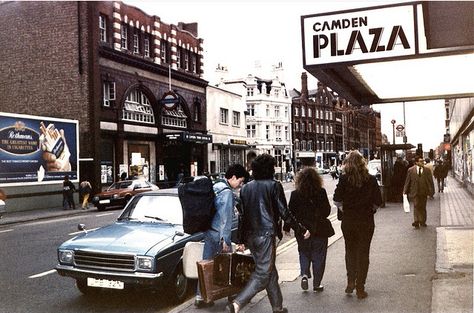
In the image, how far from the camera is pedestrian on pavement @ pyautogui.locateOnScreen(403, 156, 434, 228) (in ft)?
40.4

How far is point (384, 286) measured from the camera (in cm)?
688

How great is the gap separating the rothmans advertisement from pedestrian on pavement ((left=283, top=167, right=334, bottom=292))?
20181 mm

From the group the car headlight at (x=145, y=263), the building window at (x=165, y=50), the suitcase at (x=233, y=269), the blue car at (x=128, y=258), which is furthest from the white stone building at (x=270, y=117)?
the suitcase at (x=233, y=269)

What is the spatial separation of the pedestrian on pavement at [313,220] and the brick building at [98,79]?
21645mm

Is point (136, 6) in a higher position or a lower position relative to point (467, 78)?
higher

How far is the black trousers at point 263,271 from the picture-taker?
5660 mm

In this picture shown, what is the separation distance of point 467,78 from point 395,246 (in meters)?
3.46

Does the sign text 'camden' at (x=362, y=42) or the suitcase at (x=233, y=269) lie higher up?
the sign text 'camden' at (x=362, y=42)

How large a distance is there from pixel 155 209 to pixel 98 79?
81.4 ft

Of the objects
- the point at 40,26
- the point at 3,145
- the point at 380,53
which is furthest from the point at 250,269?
the point at 40,26

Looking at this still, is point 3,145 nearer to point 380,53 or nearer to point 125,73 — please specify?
point 125,73

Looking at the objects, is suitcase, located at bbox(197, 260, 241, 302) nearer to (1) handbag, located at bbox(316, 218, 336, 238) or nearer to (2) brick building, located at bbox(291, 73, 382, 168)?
(1) handbag, located at bbox(316, 218, 336, 238)

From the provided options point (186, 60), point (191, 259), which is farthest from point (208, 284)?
point (186, 60)

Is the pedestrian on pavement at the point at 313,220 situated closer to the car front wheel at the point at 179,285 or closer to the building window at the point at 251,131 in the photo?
the car front wheel at the point at 179,285
